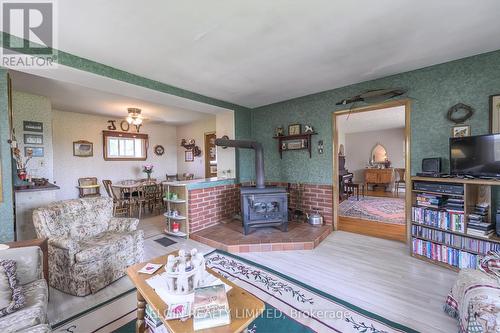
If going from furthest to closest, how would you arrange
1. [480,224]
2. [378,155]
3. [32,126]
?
[378,155]
[32,126]
[480,224]

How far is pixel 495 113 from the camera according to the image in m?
2.42

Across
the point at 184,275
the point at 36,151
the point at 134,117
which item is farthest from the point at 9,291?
the point at 134,117

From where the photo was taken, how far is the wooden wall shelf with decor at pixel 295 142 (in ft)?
13.0

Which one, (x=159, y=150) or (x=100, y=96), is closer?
(x=100, y=96)

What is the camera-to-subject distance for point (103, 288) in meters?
2.14

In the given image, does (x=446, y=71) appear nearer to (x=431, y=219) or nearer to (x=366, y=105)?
(x=366, y=105)

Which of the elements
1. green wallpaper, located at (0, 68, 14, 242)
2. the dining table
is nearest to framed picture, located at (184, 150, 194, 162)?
the dining table

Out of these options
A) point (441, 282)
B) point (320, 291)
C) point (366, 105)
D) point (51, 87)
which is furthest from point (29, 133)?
point (441, 282)

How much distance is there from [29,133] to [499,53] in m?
7.01

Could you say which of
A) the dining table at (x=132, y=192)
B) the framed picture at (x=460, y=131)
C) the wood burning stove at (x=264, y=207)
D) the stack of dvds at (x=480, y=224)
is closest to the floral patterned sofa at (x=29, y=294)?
the wood burning stove at (x=264, y=207)

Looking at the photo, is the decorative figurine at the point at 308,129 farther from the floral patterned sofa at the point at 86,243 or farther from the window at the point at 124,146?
the window at the point at 124,146

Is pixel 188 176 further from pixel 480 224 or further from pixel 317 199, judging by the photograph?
pixel 480 224

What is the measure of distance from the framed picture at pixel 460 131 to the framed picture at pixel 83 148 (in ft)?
23.6

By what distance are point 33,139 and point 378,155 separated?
9.94m
